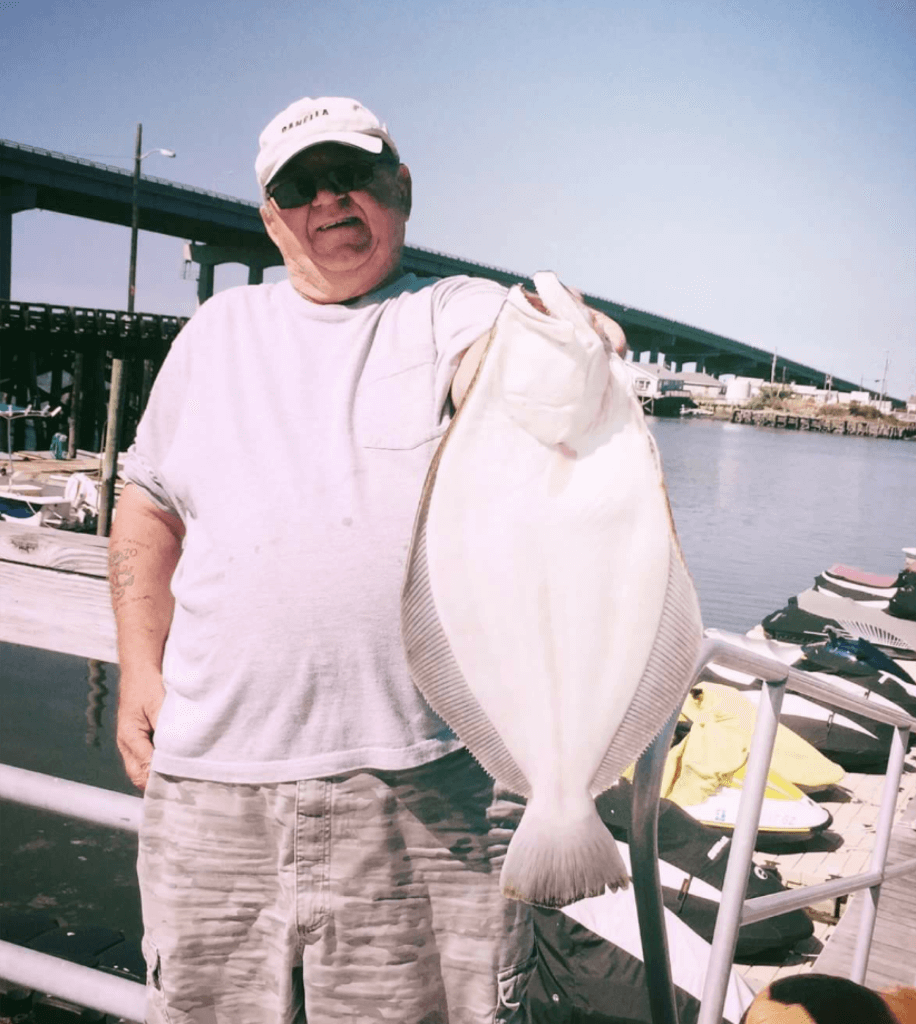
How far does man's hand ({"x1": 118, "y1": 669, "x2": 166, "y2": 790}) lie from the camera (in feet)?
5.55


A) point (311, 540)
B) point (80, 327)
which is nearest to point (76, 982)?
point (311, 540)

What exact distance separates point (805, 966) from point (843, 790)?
3616 mm

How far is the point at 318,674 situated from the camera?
1.46m

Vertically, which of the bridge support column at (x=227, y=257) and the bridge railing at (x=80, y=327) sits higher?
A: the bridge support column at (x=227, y=257)

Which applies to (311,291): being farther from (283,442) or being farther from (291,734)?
(291,734)

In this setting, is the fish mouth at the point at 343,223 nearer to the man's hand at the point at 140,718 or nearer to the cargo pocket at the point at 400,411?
the cargo pocket at the point at 400,411

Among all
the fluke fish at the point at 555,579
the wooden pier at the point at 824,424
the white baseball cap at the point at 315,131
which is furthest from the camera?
the wooden pier at the point at 824,424

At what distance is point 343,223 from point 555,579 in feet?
2.80

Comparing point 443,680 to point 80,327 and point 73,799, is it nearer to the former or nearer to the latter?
point 73,799

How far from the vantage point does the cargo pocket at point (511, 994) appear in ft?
5.05

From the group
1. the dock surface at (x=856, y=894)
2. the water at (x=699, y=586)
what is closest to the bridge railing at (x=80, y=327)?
the water at (x=699, y=586)

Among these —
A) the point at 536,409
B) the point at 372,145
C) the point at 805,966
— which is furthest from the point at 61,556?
the point at 805,966

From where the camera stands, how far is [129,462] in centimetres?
178

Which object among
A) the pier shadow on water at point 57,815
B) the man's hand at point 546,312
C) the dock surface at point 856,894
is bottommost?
the pier shadow on water at point 57,815
